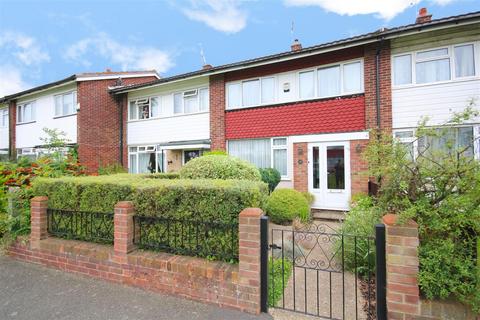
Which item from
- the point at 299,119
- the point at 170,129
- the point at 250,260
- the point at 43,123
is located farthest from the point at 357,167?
the point at 43,123

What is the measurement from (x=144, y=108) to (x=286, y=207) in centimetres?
1019

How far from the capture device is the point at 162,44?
16.5 metres

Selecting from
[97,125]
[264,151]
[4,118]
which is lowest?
[264,151]

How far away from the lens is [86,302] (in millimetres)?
3016

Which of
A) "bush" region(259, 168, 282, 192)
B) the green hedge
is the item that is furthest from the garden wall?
"bush" region(259, 168, 282, 192)

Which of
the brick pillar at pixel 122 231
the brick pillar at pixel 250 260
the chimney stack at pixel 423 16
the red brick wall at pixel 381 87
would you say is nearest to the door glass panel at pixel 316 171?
the red brick wall at pixel 381 87

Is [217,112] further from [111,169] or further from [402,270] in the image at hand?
[402,270]

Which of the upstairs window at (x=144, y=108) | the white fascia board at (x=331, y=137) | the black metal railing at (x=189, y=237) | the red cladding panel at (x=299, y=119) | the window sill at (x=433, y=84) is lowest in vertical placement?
the black metal railing at (x=189, y=237)

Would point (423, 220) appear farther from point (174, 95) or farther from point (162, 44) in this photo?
point (162, 44)

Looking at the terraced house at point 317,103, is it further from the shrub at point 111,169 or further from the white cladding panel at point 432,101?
the shrub at point 111,169

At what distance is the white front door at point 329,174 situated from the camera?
8484mm

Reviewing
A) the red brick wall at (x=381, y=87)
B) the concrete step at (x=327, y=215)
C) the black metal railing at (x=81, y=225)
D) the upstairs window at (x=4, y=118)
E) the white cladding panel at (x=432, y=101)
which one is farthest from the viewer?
the upstairs window at (x=4, y=118)

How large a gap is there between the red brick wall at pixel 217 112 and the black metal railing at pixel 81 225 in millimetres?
7308

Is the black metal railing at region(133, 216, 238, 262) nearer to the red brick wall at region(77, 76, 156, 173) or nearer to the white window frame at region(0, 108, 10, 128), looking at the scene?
the red brick wall at region(77, 76, 156, 173)
